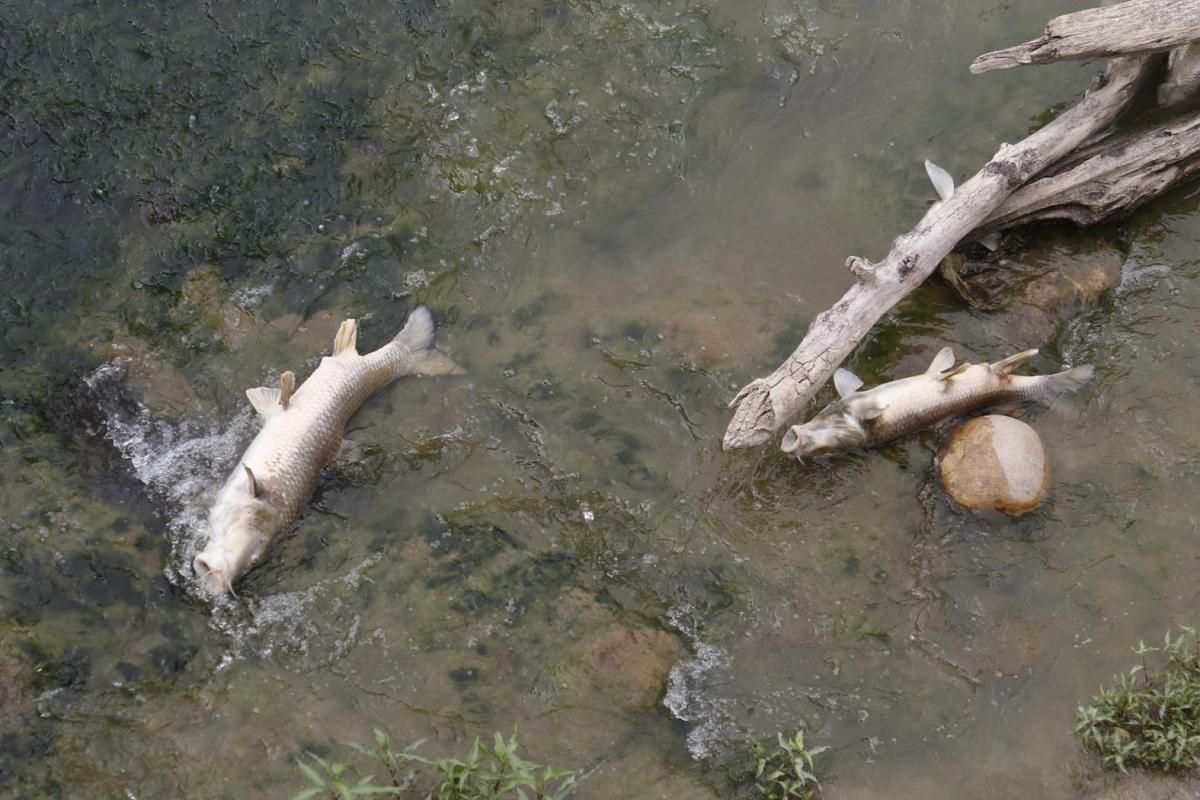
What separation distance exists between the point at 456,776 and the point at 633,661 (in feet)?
4.23

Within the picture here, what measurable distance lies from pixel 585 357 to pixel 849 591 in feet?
7.74

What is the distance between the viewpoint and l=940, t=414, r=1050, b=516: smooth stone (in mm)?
6773

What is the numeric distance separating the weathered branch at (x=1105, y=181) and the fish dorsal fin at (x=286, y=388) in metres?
4.83

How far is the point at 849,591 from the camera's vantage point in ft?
21.8

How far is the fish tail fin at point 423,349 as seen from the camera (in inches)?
292

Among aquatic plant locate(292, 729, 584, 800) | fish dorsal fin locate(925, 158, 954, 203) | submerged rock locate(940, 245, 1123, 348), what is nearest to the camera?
aquatic plant locate(292, 729, 584, 800)

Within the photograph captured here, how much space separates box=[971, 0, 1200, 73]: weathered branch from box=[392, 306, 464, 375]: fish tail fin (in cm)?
408

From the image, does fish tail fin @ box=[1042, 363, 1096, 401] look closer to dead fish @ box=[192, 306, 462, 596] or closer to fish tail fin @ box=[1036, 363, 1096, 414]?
fish tail fin @ box=[1036, 363, 1096, 414]

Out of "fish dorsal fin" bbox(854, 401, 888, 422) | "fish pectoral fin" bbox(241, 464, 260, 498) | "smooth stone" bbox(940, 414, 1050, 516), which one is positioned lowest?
"smooth stone" bbox(940, 414, 1050, 516)

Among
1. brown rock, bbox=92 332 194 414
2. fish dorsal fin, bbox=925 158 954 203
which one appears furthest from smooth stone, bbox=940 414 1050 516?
brown rock, bbox=92 332 194 414

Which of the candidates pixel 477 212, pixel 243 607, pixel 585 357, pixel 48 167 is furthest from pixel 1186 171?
pixel 48 167

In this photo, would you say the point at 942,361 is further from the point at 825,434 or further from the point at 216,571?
the point at 216,571

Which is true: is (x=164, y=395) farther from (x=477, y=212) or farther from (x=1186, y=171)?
(x=1186, y=171)

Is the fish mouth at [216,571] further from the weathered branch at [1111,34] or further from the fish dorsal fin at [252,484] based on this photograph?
the weathered branch at [1111,34]
